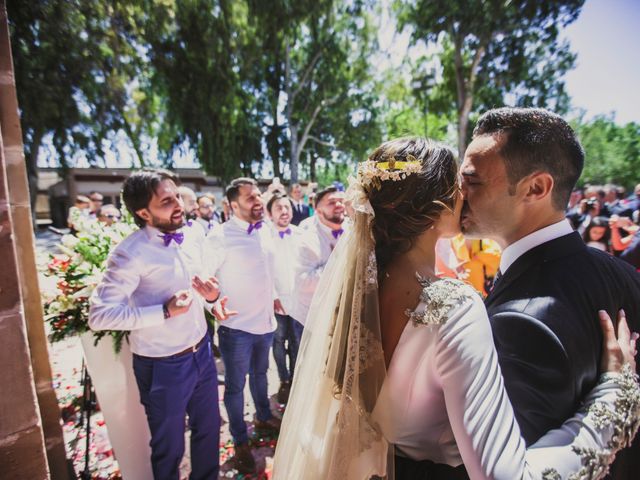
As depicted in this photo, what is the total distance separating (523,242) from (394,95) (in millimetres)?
22953

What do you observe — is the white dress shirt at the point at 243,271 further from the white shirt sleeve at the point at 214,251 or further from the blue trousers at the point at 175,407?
the blue trousers at the point at 175,407

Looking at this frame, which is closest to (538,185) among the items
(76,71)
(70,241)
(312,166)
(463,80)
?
(70,241)

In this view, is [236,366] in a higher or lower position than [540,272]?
lower

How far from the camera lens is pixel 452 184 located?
52.1 inches

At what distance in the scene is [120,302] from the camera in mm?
2211

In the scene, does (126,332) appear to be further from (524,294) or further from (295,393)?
(524,294)

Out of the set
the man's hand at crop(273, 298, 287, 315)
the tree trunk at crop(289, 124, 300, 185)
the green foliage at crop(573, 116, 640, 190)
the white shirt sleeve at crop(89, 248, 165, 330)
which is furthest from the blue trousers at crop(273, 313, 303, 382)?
the green foliage at crop(573, 116, 640, 190)

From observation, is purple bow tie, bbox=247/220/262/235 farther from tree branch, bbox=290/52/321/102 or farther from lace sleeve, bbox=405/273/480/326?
tree branch, bbox=290/52/321/102

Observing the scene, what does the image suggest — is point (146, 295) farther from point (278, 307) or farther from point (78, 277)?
point (278, 307)

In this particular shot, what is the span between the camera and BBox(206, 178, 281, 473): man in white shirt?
322 centimetres

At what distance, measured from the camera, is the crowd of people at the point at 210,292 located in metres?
2.12

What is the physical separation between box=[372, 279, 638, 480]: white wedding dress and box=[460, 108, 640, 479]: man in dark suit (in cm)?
8

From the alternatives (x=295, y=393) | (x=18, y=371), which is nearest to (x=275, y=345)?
(x=295, y=393)

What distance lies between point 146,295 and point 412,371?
195 cm
